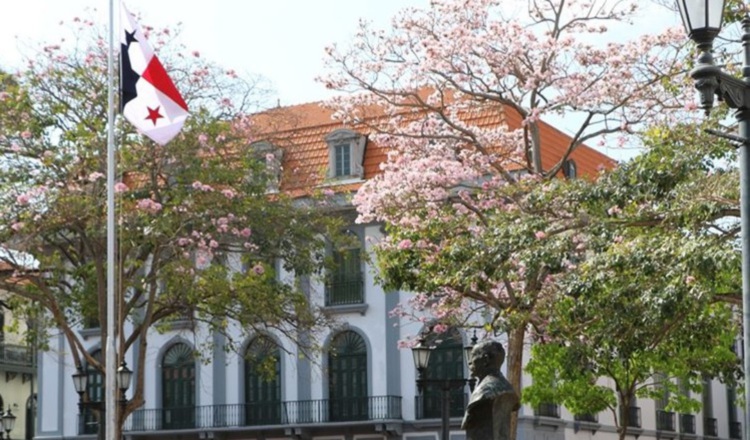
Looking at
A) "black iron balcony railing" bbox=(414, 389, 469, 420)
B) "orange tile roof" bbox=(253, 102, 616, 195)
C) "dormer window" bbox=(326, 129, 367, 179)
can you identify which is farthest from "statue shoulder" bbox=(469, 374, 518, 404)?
Result: "dormer window" bbox=(326, 129, 367, 179)

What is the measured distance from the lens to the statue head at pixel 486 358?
12141 mm

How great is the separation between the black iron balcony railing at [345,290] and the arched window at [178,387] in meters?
5.00

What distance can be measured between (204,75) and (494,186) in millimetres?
6697

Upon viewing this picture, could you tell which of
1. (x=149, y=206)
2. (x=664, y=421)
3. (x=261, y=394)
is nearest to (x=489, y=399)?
(x=149, y=206)

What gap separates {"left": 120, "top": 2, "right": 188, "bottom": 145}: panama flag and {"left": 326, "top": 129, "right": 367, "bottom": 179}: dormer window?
1842cm

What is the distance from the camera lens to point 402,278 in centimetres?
2755

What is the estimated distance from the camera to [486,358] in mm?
12133

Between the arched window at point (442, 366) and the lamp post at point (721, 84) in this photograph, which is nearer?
the lamp post at point (721, 84)

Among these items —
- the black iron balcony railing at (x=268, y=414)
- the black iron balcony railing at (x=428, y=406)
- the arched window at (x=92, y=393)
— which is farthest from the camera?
the arched window at (x=92, y=393)

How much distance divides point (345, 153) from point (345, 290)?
412cm

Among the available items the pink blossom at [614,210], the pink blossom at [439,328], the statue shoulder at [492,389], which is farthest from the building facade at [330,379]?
the statue shoulder at [492,389]

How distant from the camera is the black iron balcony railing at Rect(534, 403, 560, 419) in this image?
139ft

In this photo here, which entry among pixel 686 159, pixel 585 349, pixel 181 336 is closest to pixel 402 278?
pixel 585 349

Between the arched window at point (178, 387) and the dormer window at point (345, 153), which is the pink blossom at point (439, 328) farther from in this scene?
the arched window at point (178, 387)
